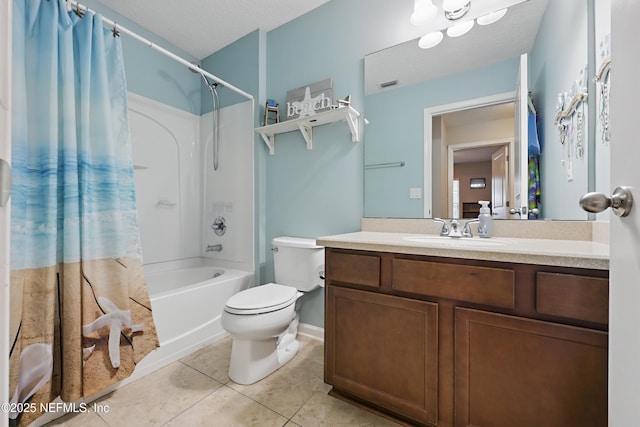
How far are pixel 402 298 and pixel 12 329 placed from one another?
1530 mm

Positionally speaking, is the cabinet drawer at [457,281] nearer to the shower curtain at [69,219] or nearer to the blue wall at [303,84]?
the blue wall at [303,84]

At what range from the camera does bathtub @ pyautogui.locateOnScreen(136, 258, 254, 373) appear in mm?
1683

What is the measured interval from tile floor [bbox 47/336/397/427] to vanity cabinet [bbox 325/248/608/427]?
0.47ft

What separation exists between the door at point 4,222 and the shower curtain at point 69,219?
2.85ft

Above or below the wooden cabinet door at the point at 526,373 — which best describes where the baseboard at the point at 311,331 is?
below

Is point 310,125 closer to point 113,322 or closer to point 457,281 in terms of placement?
point 457,281

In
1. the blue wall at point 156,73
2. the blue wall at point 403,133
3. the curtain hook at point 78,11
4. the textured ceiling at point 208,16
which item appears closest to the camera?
the curtain hook at point 78,11

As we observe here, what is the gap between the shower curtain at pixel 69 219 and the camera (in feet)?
3.70

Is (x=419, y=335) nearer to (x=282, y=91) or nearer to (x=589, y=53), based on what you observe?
(x=589, y=53)

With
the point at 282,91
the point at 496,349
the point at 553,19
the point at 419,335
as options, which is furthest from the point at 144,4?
the point at 496,349

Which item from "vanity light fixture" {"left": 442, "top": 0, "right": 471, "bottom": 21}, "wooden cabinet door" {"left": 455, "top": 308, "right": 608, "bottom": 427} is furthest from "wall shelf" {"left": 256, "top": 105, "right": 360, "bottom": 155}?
"wooden cabinet door" {"left": 455, "top": 308, "right": 608, "bottom": 427}

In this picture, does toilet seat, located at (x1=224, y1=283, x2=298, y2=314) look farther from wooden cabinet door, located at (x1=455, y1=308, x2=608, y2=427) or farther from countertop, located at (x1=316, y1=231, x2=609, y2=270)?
wooden cabinet door, located at (x1=455, y1=308, x2=608, y2=427)

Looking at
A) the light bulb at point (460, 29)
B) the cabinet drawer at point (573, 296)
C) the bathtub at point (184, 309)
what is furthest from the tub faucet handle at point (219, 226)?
the cabinet drawer at point (573, 296)

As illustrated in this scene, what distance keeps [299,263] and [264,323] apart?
1.83ft
